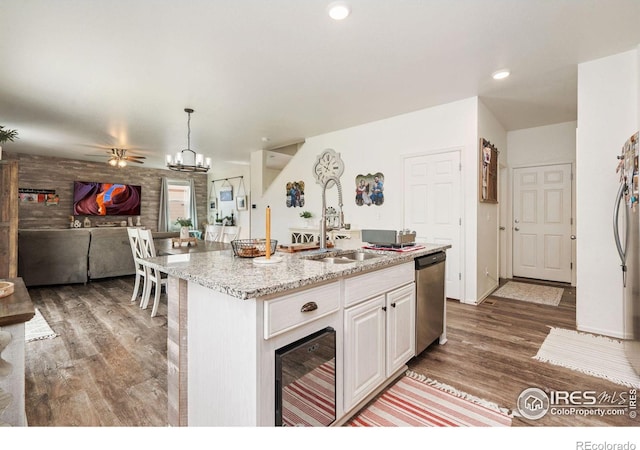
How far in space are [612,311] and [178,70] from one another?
4587mm

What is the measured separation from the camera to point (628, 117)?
265 centimetres

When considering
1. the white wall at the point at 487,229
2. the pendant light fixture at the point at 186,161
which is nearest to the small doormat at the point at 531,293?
the white wall at the point at 487,229

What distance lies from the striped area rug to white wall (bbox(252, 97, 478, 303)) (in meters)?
2.92

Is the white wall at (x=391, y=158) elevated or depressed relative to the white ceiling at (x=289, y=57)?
depressed

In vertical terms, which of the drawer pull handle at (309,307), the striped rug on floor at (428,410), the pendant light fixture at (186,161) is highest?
the pendant light fixture at (186,161)

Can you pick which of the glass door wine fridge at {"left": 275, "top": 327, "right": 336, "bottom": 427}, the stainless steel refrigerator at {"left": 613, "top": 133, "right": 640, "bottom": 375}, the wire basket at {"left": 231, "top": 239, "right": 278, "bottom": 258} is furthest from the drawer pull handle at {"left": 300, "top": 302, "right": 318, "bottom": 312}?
→ the stainless steel refrigerator at {"left": 613, "top": 133, "right": 640, "bottom": 375}

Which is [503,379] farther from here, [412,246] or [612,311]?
[612,311]

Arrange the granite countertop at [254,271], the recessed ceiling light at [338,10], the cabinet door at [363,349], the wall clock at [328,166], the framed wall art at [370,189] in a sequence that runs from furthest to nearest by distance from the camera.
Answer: the wall clock at [328,166], the framed wall art at [370,189], the recessed ceiling light at [338,10], the cabinet door at [363,349], the granite countertop at [254,271]

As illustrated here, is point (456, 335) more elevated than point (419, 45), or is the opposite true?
point (419, 45)

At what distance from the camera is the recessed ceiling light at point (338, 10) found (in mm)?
2018

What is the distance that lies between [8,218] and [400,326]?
4.51 m

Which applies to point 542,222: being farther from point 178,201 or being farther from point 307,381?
point 178,201

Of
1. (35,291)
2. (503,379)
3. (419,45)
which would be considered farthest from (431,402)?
(35,291)

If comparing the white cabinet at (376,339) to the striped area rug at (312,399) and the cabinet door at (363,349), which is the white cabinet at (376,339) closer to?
the cabinet door at (363,349)
